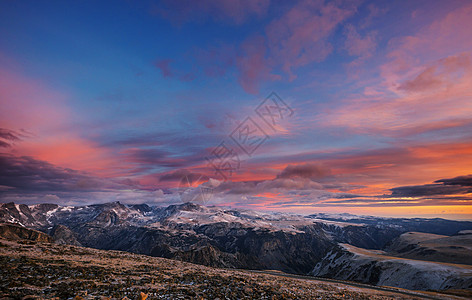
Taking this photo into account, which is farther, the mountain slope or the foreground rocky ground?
the mountain slope

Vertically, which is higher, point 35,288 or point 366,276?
point 35,288

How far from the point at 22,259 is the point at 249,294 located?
943 inches

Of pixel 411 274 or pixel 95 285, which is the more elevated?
pixel 95 285

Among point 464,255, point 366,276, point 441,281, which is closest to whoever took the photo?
point 441,281

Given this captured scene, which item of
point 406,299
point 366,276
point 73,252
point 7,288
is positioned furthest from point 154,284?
point 366,276

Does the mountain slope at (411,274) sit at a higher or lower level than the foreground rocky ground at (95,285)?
lower

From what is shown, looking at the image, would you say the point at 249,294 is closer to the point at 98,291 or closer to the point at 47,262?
the point at 98,291

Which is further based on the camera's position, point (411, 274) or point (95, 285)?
point (411, 274)

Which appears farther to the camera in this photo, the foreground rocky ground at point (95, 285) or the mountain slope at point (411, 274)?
the mountain slope at point (411, 274)

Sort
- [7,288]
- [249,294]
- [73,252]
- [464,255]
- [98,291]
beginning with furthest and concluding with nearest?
[464,255]
[73,252]
[249,294]
[98,291]
[7,288]

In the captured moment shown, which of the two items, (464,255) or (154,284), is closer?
(154,284)

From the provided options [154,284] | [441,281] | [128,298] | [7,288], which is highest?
[7,288]

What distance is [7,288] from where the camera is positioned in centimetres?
1544

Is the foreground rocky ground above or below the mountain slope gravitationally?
above
